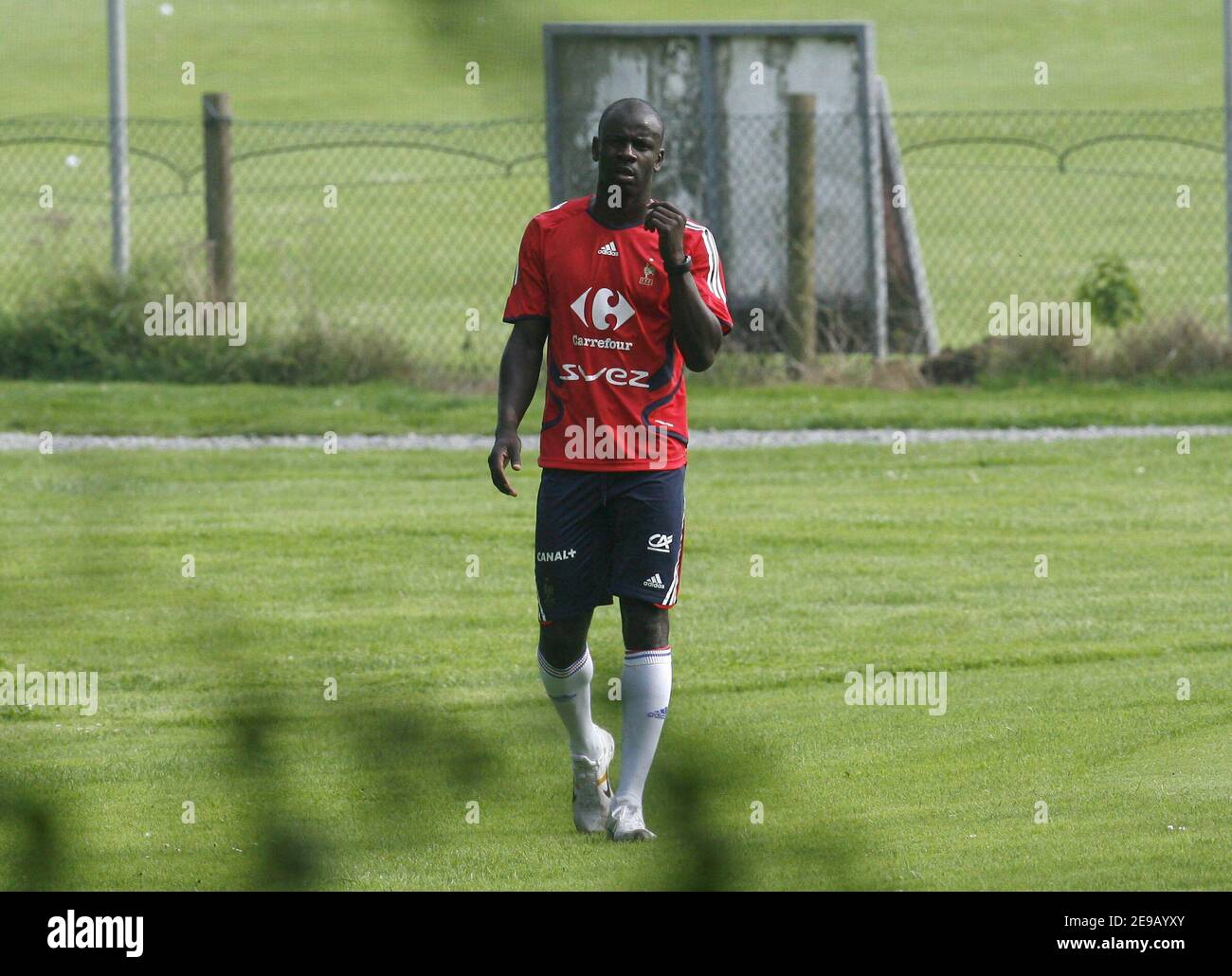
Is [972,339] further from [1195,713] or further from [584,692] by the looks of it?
[584,692]

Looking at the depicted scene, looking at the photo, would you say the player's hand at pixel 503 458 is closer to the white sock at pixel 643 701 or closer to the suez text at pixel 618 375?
the suez text at pixel 618 375

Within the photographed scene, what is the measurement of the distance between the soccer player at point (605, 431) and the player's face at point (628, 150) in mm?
106

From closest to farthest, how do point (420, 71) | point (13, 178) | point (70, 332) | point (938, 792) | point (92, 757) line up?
1. point (420, 71)
2. point (938, 792)
3. point (92, 757)
4. point (70, 332)
5. point (13, 178)

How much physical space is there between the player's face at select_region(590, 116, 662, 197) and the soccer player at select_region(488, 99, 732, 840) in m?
0.11

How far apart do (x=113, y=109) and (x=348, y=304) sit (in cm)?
1529

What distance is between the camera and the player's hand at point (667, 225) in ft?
14.8

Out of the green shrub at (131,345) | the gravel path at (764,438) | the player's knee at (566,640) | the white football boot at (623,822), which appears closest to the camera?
the white football boot at (623,822)

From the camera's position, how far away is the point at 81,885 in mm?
1655

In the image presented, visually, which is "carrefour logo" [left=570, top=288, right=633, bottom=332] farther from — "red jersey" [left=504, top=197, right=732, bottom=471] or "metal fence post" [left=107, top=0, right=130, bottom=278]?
"metal fence post" [left=107, top=0, right=130, bottom=278]

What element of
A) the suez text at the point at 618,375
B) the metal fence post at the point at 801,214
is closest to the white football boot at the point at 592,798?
the suez text at the point at 618,375

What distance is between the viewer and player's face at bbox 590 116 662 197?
4750 mm

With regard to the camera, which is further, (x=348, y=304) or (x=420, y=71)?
(x=348, y=304)

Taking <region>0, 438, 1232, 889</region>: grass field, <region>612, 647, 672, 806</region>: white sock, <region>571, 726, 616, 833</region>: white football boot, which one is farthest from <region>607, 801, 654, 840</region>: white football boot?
<region>571, 726, 616, 833</region>: white football boot

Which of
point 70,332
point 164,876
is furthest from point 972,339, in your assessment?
point 164,876
